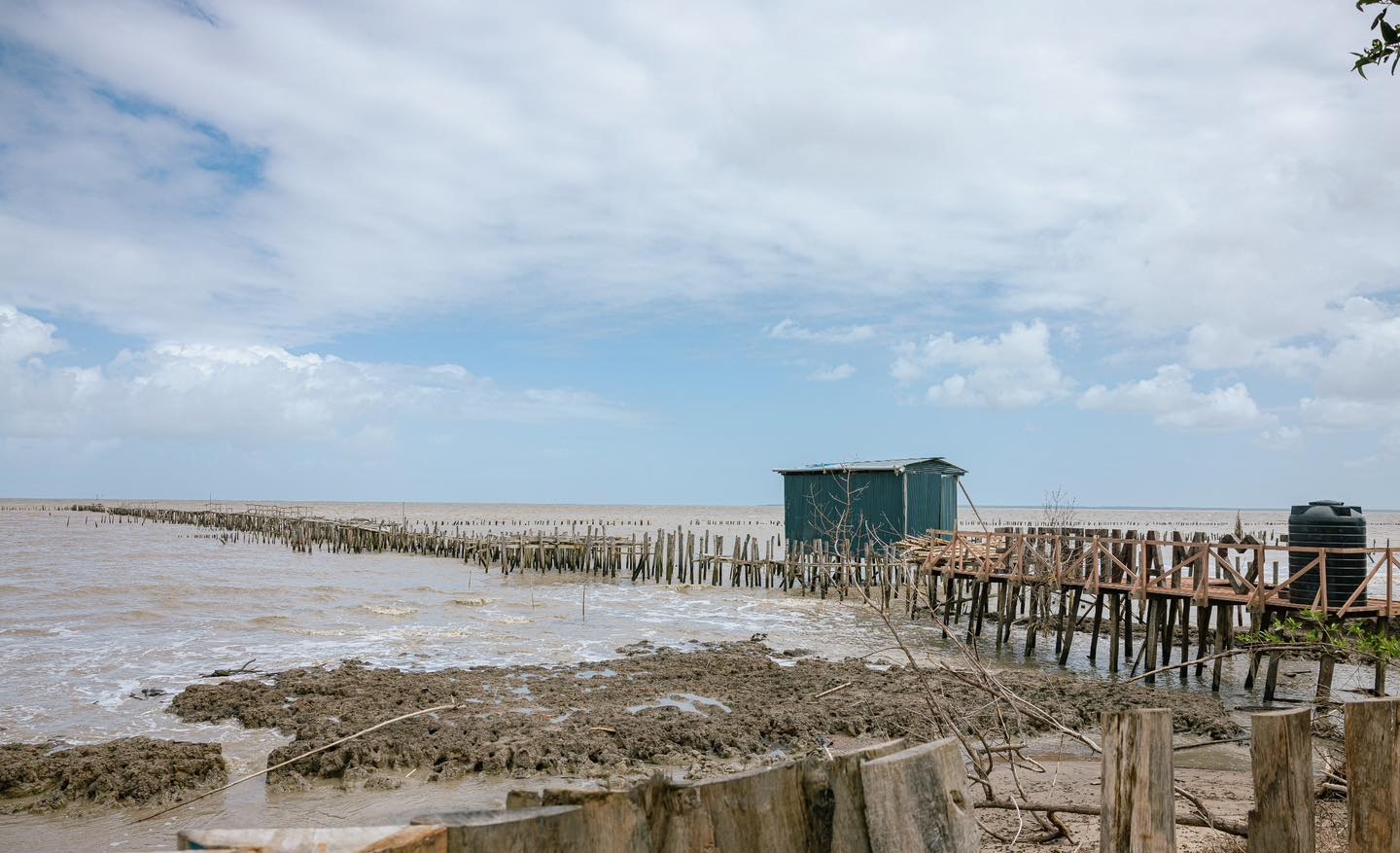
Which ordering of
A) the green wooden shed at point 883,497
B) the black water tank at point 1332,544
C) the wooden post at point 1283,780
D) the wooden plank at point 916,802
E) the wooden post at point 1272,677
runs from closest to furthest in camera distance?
the wooden plank at point 916,802
the wooden post at point 1283,780
the wooden post at point 1272,677
the black water tank at point 1332,544
the green wooden shed at point 883,497

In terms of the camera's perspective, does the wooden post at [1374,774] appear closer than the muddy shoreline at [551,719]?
Yes

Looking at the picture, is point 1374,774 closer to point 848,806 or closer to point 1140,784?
point 1140,784

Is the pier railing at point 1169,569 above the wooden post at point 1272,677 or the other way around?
above

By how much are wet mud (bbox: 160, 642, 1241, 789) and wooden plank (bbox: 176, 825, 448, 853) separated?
6614mm

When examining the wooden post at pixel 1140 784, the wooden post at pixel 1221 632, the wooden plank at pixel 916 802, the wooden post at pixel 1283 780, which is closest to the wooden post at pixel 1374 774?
the wooden post at pixel 1283 780

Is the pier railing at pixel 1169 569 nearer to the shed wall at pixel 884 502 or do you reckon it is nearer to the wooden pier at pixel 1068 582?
the wooden pier at pixel 1068 582

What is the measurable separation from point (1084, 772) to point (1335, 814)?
358 cm

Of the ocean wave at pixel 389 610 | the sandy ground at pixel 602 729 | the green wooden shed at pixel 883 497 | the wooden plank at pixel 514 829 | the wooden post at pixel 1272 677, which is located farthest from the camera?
the green wooden shed at pixel 883 497

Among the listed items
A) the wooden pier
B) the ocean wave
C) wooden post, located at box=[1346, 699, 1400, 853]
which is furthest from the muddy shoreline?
the ocean wave

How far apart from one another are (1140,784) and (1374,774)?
3.94 feet

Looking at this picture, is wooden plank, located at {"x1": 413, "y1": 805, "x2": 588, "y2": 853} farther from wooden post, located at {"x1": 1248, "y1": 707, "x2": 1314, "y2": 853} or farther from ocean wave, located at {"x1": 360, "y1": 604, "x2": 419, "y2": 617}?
ocean wave, located at {"x1": 360, "y1": 604, "x2": 419, "y2": 617}

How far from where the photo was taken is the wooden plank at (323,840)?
85.7 inches

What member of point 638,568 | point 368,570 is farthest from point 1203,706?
point 368,570

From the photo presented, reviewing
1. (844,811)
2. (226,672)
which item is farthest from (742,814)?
(226,672)
